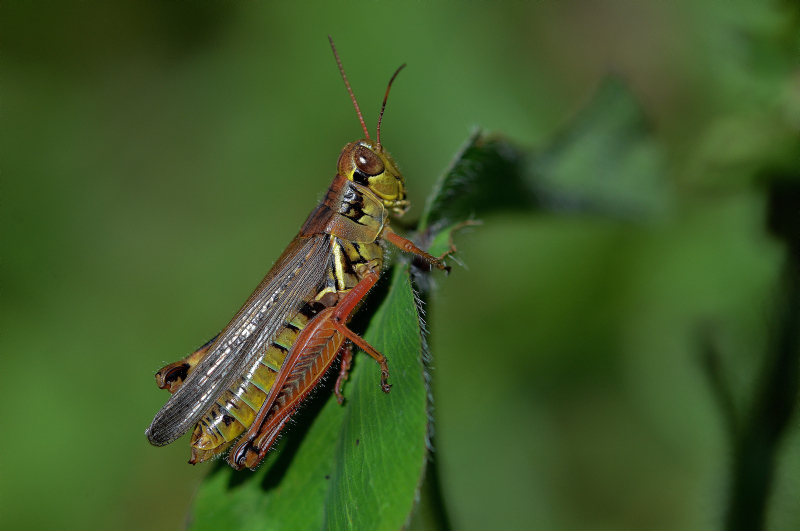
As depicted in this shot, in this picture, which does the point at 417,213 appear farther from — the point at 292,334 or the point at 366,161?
the point at 292,334

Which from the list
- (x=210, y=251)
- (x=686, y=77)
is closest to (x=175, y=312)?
(x=210, y=251)

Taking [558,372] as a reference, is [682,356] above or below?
above

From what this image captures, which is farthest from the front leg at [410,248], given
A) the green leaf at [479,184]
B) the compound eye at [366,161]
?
Result: the compound eye at [366,161]

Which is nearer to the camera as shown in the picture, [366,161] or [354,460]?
[354,460]

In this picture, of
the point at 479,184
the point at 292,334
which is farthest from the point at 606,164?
the point at 292,334

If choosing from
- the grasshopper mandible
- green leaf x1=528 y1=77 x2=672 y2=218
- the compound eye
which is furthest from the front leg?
green leaf x1=528 y1=77 x2=672 y2=218

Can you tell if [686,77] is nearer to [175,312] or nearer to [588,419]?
[588,419]

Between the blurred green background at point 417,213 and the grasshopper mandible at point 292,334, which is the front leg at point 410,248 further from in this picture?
the blurred green background at point 417,213
